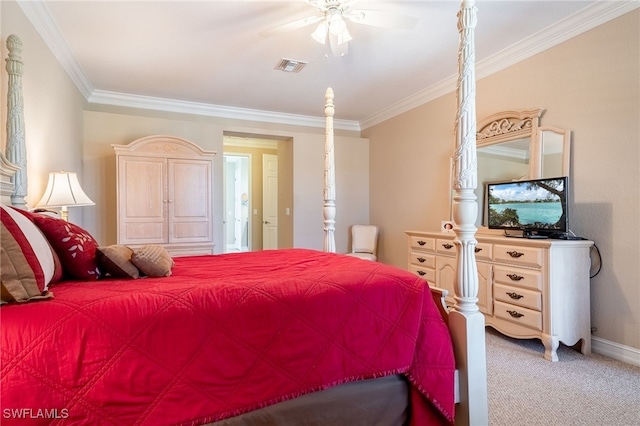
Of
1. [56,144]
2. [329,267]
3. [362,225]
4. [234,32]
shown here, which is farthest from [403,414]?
[362,225]

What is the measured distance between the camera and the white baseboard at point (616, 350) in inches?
94.2

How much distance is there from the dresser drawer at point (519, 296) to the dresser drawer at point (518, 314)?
1.4 inches

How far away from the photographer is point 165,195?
4066 mm

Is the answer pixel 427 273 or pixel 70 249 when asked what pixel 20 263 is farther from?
pixel 427 273

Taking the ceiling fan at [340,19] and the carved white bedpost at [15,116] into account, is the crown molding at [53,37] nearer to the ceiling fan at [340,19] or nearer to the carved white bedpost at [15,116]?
the carved white bedpost at [15,116]

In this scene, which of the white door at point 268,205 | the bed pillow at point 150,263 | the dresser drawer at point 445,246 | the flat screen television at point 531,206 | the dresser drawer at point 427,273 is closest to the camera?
the bed pillow at point 150,263

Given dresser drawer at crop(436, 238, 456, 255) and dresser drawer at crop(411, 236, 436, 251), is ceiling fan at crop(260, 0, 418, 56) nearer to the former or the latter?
dresser drawer at crop(436, 238, 456, 255)

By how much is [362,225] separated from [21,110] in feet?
14.0

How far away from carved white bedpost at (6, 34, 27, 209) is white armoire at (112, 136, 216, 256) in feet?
6.11

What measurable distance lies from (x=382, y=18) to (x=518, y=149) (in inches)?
72.1

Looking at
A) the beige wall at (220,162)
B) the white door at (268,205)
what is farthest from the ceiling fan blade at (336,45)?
the white door at (268,205)

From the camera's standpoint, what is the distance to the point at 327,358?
52.8 inches

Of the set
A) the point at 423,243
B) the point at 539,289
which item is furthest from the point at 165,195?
the point at 539,289

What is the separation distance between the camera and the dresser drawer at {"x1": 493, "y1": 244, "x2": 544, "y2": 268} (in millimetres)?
2582
